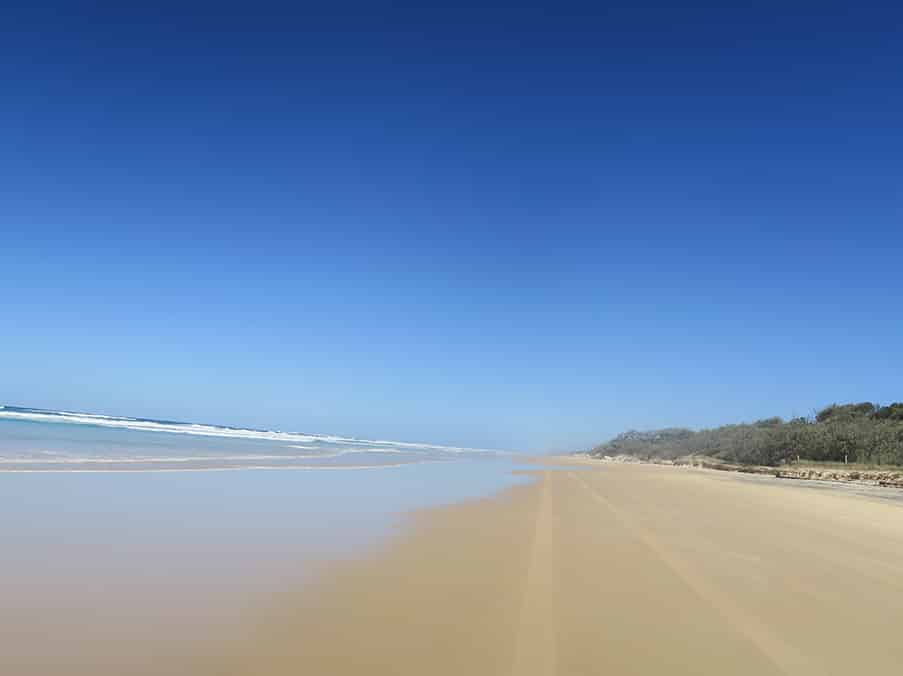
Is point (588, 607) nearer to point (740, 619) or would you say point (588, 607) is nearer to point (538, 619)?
point (538, 619)

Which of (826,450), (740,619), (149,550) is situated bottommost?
(740,619)

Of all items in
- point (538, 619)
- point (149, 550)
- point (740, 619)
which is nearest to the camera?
point (538, 619)

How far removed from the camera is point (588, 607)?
16.3ft

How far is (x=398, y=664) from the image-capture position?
11.6ft

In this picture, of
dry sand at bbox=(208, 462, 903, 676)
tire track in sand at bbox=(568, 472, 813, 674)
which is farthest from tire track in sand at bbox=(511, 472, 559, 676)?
tire track in sand at bbox=(568, 472, 813, 674)

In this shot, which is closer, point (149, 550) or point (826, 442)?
point (149, 550)

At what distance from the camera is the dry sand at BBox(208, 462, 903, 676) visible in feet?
12.2

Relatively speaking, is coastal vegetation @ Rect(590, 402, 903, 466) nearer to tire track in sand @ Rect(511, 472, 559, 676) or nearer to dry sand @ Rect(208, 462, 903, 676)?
dry sand @ Rect(208, 462, 903, 676)

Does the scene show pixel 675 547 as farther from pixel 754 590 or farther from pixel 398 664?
pixel 398 664

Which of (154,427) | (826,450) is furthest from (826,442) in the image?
(154,427)

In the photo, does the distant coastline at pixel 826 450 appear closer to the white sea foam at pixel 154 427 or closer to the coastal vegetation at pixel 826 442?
the coastal vegetation at pixel 826 442

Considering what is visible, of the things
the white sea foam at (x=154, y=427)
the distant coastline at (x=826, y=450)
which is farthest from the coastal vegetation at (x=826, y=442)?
the white sea foam at (x=154, y=427)

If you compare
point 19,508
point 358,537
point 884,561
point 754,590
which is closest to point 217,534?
point 358,537

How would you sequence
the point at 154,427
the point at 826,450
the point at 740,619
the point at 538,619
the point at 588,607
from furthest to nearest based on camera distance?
1. the point at 154,427
2. the point at 826,450
3. the point at 588,607
4. the point at 740,619
5. the point at 538,619
